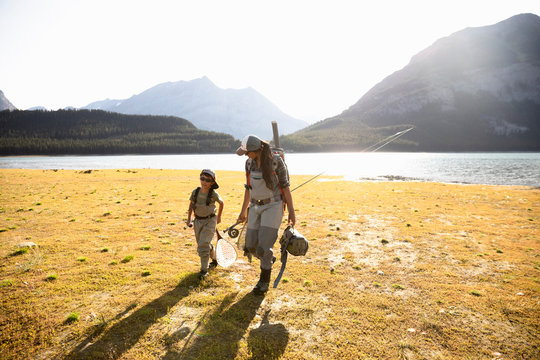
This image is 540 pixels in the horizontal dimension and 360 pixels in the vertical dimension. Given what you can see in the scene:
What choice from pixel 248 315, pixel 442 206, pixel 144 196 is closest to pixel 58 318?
pixel 248 315

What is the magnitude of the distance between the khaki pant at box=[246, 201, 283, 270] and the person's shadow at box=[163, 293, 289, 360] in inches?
44.6

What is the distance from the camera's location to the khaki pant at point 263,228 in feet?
18.5

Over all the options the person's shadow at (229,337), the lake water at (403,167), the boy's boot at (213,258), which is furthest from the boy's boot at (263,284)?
the lake water at (403,167)

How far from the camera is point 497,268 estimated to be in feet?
25.3

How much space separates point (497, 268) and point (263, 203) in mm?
7487

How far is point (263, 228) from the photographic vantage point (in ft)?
18.5

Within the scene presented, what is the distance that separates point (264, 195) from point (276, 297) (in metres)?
2.39

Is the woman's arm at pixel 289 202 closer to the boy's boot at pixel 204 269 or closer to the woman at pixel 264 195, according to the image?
the woman at pixel 264 195

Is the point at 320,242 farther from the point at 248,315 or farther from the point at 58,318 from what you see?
the point at 58,318

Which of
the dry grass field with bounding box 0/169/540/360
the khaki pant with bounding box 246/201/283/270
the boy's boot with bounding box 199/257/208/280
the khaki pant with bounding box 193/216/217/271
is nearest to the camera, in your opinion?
the dry grass field with bounding box 0/169/540/360

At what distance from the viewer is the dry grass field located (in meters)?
4.31

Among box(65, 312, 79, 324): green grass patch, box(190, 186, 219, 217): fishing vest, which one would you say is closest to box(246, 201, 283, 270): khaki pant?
box(190, 186, 219, 217): fishing vest

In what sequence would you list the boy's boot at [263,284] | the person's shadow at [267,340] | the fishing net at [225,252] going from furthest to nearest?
the fishing net at [225,252], the boy's boot at [263,284], the person's shadow at [267,340]

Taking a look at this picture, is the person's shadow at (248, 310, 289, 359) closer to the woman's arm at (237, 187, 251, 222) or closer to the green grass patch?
the woman's arm at (237, 187, 251, 222)
